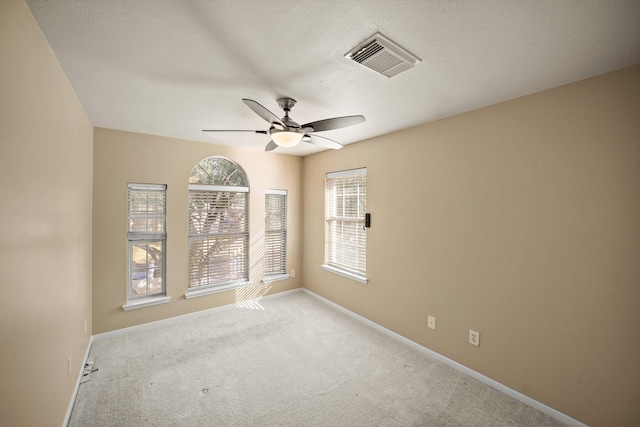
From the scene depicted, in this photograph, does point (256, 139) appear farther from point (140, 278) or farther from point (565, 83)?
point (565, 83)

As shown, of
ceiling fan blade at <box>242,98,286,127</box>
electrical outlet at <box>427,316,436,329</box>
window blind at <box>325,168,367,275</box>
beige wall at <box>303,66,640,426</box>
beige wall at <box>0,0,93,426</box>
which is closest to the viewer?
beige wall at <box>0,0,93,426</box>

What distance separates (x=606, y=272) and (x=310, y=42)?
242 cm

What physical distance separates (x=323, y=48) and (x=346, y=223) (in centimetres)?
268

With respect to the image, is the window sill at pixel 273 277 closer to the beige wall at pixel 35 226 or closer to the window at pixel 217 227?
the window at pixel 217 227

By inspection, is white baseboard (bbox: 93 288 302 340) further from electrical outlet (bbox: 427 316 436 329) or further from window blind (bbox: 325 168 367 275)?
electrical outlet (bbox: 427 316 436 329)

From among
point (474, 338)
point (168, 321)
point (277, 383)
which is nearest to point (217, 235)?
point (168, 321)

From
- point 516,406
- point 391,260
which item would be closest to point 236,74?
point 391,260

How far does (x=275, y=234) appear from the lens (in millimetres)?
4547

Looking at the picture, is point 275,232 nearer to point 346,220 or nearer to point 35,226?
point 346,220

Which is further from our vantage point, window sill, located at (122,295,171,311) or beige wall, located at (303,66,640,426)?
window sill, located at (122,295,171,311)

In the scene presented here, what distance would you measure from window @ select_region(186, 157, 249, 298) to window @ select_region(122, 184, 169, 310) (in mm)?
355

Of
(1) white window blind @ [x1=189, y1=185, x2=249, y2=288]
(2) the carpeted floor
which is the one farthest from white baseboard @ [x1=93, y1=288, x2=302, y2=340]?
(1) white window blind @ [x1=189, y1=185, x2=249, y2=288]

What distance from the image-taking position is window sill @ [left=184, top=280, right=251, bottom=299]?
3654mm

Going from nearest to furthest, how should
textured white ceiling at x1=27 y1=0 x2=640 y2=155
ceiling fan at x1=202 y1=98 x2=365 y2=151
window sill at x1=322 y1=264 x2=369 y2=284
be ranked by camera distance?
textured white ceiling at x1=27 y1=0 x2=640 y2=155 → ceiling fan at x1=202 y1=98 x2=365 y2=151 → window sill at x1=322 y1=264 x2=369 y2=284
